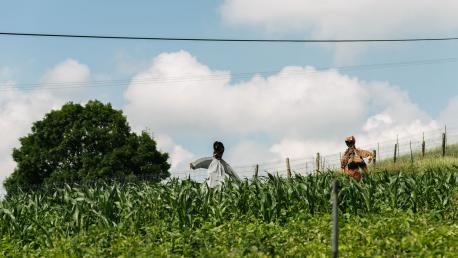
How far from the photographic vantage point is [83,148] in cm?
4669

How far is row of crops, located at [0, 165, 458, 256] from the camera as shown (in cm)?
1078

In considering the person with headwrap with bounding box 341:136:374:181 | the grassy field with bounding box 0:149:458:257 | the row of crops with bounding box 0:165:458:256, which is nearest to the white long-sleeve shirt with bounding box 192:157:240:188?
the grassy field with bounding box 0:149:458:257

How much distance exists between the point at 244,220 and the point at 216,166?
3.16 metres

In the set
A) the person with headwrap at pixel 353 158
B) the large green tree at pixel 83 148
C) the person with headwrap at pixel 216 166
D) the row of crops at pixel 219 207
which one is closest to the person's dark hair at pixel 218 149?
the person with headwrap at pixel 216 166

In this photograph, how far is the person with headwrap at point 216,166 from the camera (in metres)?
13.7

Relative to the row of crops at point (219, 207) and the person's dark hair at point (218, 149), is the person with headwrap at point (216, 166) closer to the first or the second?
the person's dark hair at point (218, 149)

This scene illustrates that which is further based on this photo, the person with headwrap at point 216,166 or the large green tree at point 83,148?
the large green tree at point 83,148

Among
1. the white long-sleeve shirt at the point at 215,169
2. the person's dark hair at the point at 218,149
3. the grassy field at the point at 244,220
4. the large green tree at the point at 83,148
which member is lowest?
the grassy field at the point at 244,220

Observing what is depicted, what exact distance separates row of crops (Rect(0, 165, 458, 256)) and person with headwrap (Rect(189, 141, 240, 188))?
1431 millimetres

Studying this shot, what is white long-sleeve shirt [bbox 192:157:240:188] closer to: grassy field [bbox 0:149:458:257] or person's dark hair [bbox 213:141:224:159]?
person's dark hair [bbox 213:141:224:159]

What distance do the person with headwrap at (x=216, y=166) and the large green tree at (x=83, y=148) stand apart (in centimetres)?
3150

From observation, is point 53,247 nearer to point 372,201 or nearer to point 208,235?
point 208,235

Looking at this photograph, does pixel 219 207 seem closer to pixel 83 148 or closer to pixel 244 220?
pixel 244 220

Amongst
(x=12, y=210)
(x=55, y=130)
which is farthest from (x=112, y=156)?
(x=12, y=210)
